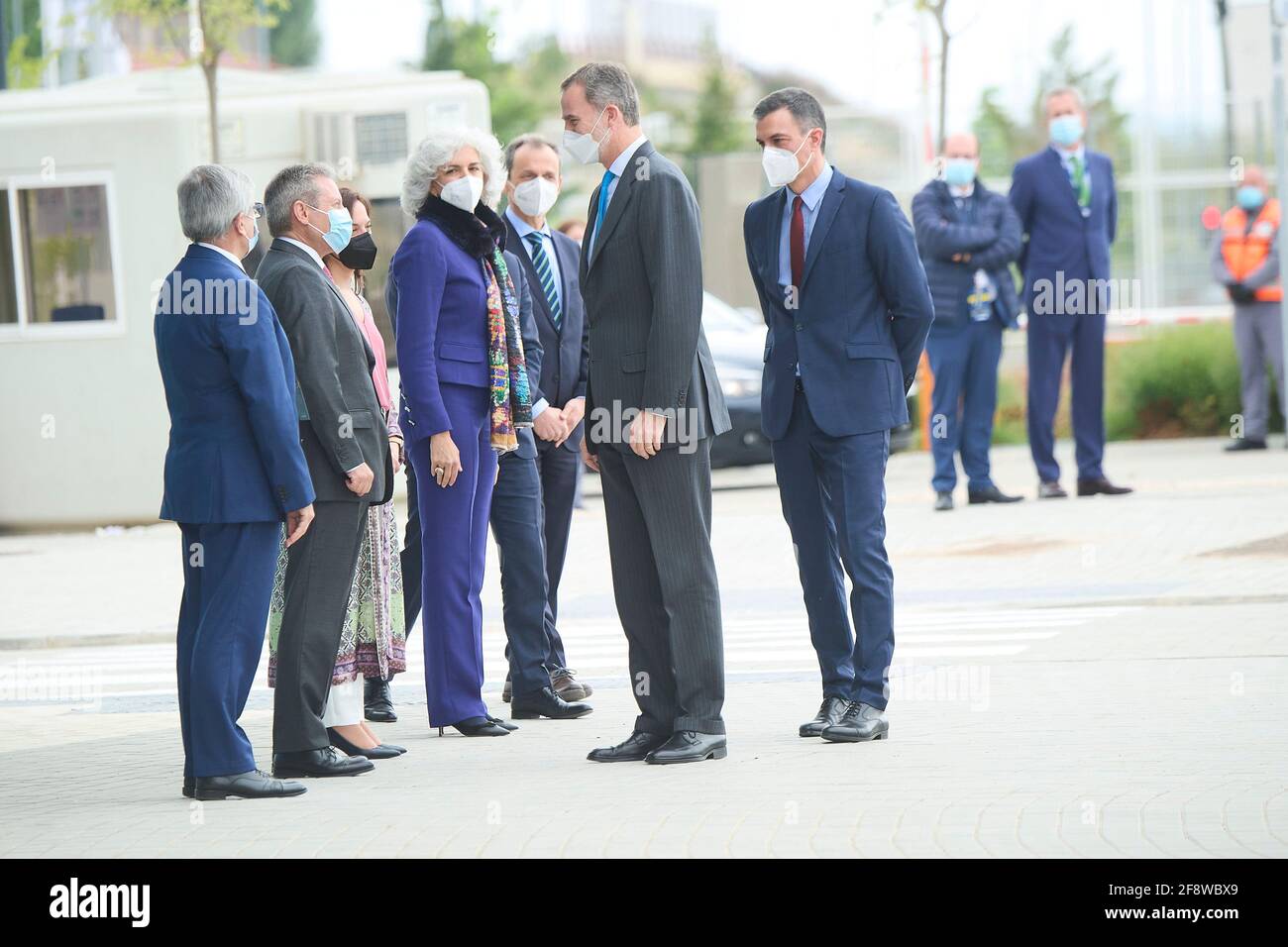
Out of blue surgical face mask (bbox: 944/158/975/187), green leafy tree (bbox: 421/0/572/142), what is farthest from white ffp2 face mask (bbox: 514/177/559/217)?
green leafy tree (bbox: 421/0/572/142)

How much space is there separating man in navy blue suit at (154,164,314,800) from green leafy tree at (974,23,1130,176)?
31.7m

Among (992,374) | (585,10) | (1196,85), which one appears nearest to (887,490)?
(992,374)

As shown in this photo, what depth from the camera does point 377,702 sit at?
812cm

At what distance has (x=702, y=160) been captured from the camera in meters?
28.5

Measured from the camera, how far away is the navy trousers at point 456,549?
24.2 ft

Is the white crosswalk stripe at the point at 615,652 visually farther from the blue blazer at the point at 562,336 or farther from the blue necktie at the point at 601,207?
the blue necktie at the point at 601,207

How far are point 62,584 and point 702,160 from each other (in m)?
16.5

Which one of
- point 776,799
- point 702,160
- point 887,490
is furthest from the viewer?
point 702,160

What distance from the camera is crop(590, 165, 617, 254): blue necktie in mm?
6844

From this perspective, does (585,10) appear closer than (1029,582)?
No

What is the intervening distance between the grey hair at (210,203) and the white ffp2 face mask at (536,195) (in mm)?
2030

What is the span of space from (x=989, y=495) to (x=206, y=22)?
7588 mm

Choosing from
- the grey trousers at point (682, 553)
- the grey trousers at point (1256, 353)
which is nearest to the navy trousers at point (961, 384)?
the grey trousers at point (1256, 353)
